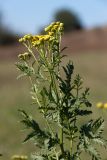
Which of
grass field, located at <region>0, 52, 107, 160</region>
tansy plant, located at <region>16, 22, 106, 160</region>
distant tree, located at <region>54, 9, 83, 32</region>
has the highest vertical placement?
distant tree, located at <region>54, 9, 83, 32</region>

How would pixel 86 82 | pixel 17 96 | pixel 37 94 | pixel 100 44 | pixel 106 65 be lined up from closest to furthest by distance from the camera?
1. pixel 37 94
2. pixel 17 96
3. pixel 86 82
4. pixel 106 65
5. pixel 100 44

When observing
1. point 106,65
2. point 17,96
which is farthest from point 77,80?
point 106,65

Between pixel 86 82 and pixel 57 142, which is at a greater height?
pixel 86 82

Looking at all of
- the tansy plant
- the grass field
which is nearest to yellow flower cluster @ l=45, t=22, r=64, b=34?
the tansy plant

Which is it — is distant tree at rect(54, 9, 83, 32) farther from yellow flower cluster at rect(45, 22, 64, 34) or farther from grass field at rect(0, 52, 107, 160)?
yellow flower cluster at rect(45, 22, 64, 34)

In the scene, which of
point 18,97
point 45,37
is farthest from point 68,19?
point 45,37

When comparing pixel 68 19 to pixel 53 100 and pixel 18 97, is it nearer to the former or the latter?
pixel 18 97

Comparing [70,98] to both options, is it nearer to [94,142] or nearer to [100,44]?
[94,142]
